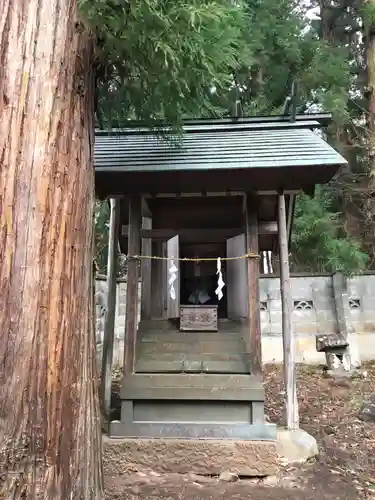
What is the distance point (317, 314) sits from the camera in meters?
8.66

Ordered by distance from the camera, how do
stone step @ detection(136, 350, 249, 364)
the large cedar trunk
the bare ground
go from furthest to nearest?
stone step @ detection(136, 350, 249, 364) < the bare ground < the large cedar trunk

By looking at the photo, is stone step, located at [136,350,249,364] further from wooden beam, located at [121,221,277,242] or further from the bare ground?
wooden beam, located at [121,221,277,242]

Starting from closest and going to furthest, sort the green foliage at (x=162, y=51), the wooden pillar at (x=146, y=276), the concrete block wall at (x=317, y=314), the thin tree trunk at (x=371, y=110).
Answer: the green foliage at (x=162, y=51) → the wooden pillar at (x=146, y=276) → the concrete block wall at (x=317, y=314) → the thin tree trunk at (x=371, y=110)

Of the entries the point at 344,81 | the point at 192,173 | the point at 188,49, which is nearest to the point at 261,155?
the point at 192,173

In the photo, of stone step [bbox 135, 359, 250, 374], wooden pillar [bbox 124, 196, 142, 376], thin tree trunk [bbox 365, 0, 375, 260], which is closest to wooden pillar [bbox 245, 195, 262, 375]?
stone step [bbox 135, 359, 250, 374]

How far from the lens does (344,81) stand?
9.20 metres

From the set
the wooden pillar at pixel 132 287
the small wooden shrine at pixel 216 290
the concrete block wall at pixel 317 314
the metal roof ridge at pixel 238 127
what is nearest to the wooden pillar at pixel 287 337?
the small wooden shrine at pixel 216 290

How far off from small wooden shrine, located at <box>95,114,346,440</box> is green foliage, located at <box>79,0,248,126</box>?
3.13 feet

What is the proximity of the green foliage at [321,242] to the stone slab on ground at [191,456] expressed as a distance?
5.03m

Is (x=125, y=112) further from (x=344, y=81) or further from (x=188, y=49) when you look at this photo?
(x=344, y=81)

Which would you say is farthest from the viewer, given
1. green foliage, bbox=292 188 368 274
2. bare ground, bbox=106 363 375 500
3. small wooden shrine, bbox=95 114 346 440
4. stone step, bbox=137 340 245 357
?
green foliage, bbox=292 188 368 274

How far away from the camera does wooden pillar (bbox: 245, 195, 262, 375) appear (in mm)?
4680

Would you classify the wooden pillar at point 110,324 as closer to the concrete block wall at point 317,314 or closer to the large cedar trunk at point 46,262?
the large cedar trunk at point 46,262

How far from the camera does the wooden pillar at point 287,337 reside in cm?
473
